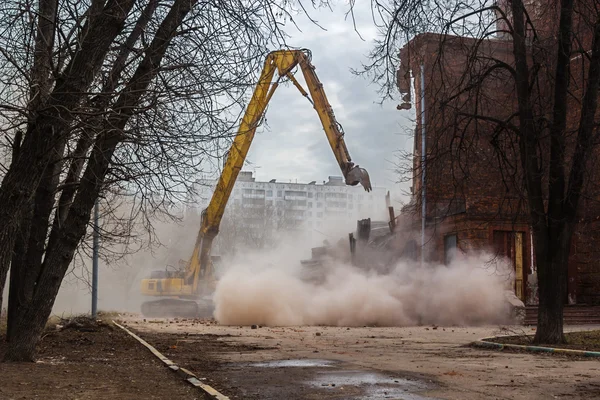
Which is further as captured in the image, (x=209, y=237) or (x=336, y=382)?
(x=209, y=237)

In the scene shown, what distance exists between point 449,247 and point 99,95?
89.3ft

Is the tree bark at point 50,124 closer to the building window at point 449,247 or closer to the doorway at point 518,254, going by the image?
the doorway at point 518,254

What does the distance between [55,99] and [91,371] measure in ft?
14.9

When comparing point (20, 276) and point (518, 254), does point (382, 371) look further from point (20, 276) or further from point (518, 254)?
point (518, 254)

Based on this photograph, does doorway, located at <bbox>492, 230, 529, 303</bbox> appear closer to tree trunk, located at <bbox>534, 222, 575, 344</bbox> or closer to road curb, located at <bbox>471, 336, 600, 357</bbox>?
road curb, located at <bbox>471, 336, 600, 357</bbox>

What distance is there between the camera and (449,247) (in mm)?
33125

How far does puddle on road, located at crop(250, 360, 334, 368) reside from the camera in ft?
35.4

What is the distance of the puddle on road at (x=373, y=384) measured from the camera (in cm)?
736

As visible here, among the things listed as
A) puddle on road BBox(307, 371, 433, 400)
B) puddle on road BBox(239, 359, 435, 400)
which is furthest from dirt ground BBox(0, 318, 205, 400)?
puddle on road BBox(307, 371, 433, 400)

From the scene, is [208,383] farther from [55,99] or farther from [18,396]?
[55,99]

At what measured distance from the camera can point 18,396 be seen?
7641 mm

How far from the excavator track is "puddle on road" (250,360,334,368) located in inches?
856

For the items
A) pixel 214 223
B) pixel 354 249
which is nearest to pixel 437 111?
pixel 214 223

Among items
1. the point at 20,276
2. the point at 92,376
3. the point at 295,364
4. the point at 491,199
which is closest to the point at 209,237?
the point at 491,199
